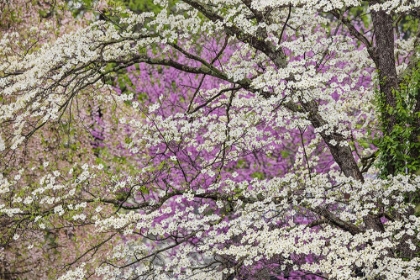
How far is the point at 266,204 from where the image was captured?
880cm

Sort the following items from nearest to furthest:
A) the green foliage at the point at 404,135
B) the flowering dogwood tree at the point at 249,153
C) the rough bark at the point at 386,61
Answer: the flowering dogwood tree at the point at 249,153, the green foliage at the point at 404,135, the rough bark at the point at 386,61

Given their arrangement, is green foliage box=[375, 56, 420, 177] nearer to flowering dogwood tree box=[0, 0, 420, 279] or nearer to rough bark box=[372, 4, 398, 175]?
flowering dogwood tree box=[0, 0, 420, 279]

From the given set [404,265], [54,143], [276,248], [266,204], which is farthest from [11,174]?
[404,265]

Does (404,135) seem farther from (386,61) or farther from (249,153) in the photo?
(249,153)

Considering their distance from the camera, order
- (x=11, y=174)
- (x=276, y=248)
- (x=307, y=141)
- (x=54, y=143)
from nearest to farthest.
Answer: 1. (x=276, y=248)
2. (x=11, y=174)
3. (x=54, y=143)
4. (x=307, y=141)

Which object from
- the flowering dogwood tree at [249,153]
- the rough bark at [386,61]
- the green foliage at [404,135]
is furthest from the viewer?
the rough bark at [386,61]

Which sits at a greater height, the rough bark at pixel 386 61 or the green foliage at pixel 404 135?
the rough bark at pixel 386 61

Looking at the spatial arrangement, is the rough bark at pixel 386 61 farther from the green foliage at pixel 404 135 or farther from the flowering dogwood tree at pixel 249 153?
the green foliage at pixel 404 135

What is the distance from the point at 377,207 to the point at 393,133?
1.06m

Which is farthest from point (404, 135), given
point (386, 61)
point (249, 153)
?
point (249, 153)

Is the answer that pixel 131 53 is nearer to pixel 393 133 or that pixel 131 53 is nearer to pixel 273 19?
pixel 273 19

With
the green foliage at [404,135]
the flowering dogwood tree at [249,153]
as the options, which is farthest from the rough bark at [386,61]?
the green foliage at [404,135]

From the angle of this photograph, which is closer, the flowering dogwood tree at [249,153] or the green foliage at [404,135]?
the flowering dogwood tree at [249,153]

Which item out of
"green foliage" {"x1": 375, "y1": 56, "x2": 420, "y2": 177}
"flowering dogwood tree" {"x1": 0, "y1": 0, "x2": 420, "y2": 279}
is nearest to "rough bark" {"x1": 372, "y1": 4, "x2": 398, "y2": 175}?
"flowering dogwood tree" {"x1": 0, "y1": 0, "x2": 420, "y2": 279}
